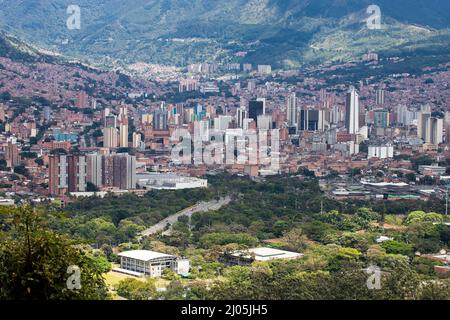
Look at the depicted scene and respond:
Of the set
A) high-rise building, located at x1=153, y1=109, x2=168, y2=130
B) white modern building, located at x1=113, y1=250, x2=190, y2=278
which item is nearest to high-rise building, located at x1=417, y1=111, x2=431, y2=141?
high-rise building, located at x1=153, y1=109, x2=168, y2=130

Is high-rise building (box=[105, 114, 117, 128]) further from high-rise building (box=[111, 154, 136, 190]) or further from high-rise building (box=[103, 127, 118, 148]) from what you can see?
high-rise building (box=[111, 154, 136, 190])

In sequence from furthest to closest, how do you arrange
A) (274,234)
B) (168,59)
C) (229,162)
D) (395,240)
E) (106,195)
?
(168,59) < (229,162) < (106,195) < (274,234) < (395,240)

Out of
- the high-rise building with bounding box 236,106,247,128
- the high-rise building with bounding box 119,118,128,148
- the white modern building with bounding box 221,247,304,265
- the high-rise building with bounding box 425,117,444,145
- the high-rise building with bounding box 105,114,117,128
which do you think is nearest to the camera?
the white modern building with bounding box 221,247,304,265

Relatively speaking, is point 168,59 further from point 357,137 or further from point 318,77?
point 357,137

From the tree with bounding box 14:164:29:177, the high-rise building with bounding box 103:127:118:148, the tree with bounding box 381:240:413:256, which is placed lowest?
the tree with bounding box 381:240:413:256

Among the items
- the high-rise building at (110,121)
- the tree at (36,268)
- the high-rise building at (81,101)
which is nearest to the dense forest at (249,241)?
the tree at (36,268)

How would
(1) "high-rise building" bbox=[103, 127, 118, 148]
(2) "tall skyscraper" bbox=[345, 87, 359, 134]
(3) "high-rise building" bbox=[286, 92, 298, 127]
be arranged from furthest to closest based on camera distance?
(3) "high-rise building" bbox=[286, 92, 298, 127] → (2) "tall skyscraper" bbox=[345, 87, 359, 134] → (1) "high-rise building" bbox=[103, 127, 118, 148]
